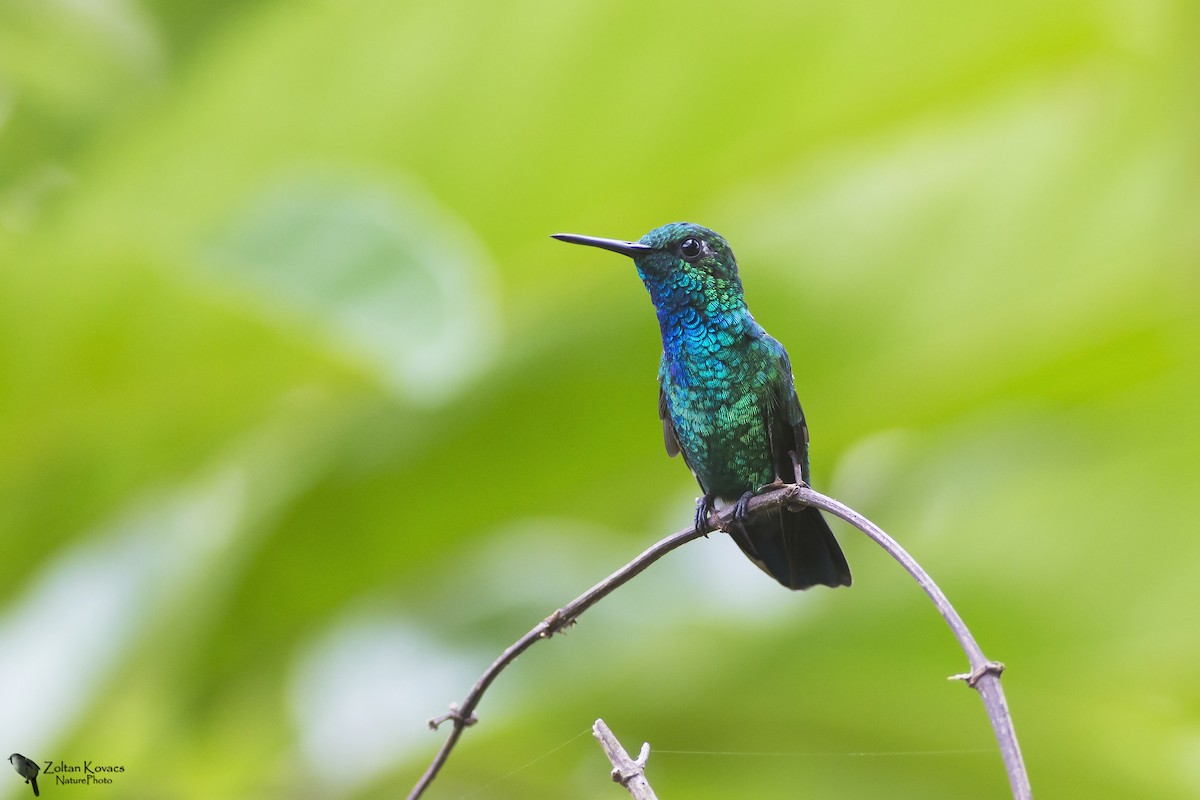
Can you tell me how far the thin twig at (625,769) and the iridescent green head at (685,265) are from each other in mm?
522

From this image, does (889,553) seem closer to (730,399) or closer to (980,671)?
(980,671)

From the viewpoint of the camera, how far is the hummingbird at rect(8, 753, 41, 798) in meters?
1.17

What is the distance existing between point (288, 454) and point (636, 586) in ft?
1.96

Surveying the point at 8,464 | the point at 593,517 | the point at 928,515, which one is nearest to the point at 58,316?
the point at 8,464

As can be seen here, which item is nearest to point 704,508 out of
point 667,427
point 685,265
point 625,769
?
point 667,427

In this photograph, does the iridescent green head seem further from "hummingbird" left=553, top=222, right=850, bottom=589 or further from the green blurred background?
the green blurred background

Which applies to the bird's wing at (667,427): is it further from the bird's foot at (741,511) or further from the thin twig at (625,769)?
the thin twig at (625,769)

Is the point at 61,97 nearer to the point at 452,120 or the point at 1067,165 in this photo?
the point at 452,120

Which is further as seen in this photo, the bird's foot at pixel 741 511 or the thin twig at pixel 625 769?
the bird's foot at pixel 741 511

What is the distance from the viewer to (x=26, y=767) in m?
1.18

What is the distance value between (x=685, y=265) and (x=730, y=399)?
5.5 inches

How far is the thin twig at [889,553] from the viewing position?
1.64ft

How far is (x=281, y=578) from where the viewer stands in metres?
1.52

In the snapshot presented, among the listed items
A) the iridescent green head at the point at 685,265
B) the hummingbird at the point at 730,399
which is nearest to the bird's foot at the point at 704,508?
the hummingbird at the point at 730,399
